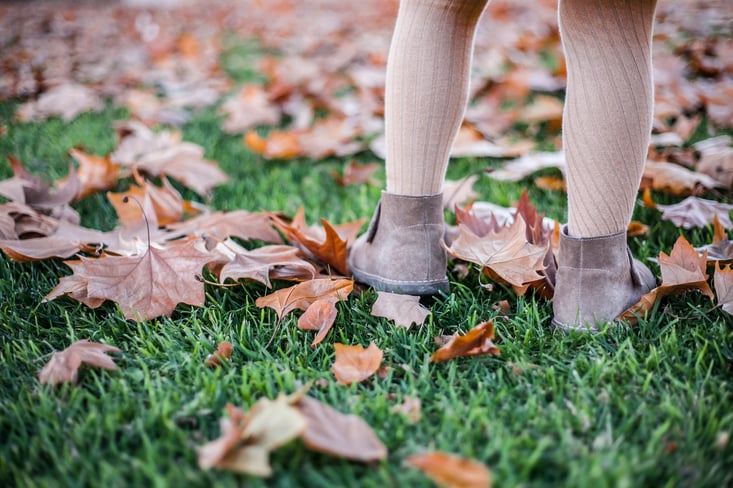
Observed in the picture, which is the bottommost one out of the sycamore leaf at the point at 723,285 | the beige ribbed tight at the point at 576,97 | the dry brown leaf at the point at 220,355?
the dry brown leaf at the point at 220,355

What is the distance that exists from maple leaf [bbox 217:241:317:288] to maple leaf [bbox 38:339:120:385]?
266 millimetres

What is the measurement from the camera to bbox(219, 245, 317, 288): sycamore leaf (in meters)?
1.15

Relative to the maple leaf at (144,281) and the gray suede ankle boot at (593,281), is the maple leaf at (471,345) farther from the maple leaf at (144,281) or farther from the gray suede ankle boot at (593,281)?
the maple leaf at (144,281)

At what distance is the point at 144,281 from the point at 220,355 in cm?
26

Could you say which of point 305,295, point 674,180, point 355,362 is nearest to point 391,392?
point 355,362

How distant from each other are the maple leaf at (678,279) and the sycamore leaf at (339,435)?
0.55 metres

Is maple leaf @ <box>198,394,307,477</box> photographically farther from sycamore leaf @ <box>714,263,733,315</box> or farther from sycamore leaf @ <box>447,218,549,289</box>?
sycamore leaf @ <box>714,263,733,315</box>

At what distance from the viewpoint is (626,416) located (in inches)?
32.1

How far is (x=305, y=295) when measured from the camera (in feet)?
3.67

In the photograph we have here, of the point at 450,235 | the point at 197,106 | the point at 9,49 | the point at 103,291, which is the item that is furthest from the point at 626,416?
the point at 9,49

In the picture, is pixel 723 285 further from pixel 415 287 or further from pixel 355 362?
pixel 355 362

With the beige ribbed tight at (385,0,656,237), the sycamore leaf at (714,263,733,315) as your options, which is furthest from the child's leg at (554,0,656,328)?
the sycamore leaf at (714,263,733,315)

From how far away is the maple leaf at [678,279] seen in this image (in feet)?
3.37

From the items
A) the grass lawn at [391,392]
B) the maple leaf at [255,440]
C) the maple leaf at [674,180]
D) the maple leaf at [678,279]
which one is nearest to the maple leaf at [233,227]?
the grass lawn at [391,392]
